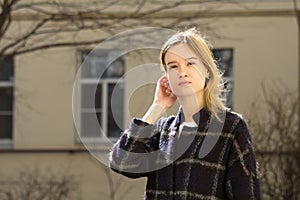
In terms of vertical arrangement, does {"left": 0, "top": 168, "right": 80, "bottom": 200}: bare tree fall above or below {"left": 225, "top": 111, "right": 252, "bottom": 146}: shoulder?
below

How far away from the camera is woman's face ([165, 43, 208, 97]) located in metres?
2.92

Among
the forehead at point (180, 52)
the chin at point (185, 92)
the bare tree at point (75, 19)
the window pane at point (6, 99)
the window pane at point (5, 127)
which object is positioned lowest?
the window pane at point (5, 127)

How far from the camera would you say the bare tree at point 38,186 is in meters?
9.66

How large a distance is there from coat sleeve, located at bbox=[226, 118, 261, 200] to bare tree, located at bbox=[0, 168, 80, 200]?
682 cm

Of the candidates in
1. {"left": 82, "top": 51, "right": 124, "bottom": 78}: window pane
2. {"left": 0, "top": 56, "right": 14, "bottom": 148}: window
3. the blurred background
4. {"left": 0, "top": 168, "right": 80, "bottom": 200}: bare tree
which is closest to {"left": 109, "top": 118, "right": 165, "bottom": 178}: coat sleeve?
{"left": 0, "top": 168, "right": 80, "bottom": 200}: bare tree

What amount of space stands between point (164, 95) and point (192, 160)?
0.33m

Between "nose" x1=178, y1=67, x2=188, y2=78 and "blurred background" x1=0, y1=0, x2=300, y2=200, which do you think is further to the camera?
"blurred background" x1=0, y1=0, x2=300, y2=200

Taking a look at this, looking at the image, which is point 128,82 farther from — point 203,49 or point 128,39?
point 128,39

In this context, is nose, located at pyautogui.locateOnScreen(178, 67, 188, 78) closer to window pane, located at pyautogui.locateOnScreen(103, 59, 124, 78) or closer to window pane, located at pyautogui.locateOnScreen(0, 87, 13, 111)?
window pane, located at pyautogui.locateOnScreen(103, 59, 124, 78)

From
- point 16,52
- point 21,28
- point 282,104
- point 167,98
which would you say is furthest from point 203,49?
point 21,28

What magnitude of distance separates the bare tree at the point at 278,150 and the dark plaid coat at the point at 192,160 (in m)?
5.16

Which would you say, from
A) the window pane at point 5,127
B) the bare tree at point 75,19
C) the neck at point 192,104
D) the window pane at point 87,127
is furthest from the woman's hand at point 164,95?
the window pane at point 5,127

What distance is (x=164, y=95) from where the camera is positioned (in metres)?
3.05

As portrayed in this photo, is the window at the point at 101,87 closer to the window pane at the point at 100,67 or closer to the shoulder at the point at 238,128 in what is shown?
the window pane at the point at 100,67
